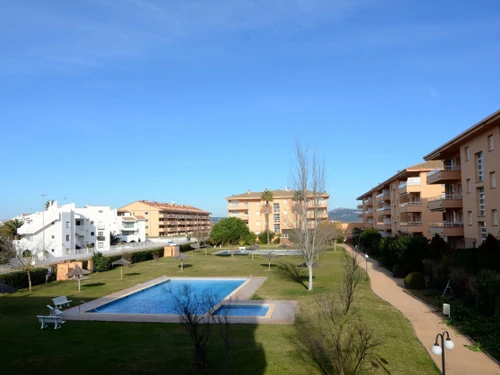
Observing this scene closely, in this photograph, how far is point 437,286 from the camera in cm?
2298

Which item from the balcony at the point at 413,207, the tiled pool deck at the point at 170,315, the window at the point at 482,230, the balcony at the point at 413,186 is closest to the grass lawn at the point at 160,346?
the tiled pool deck at the point at 170,315

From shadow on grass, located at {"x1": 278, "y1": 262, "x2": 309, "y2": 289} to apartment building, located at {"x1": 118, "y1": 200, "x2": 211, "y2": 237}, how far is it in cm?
6501

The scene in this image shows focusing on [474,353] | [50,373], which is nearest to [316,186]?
[474,353]

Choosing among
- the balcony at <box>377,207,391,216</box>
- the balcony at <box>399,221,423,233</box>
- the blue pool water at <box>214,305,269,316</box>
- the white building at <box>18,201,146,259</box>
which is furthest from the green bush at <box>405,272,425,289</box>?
the white building at <box>18,201,146,259</box>

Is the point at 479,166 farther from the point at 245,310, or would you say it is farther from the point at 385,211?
the point at 385,211

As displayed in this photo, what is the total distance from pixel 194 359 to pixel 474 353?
854 centimetres

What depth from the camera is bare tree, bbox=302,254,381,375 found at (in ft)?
32.2

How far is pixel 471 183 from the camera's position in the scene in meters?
27.1

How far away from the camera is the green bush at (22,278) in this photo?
26.7 meters

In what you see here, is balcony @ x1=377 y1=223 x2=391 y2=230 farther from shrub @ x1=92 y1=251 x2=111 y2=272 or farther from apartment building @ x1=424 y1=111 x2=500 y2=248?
shrub @ x1=92 y1=251 x2=111 y2=272

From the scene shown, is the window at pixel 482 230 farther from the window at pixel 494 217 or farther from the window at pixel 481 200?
the window at pixel 494 217

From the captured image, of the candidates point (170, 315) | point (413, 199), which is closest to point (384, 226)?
point (413, 199)

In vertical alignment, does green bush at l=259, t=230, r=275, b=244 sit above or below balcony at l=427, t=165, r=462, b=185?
below

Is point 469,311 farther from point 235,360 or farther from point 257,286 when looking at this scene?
point 257,286
